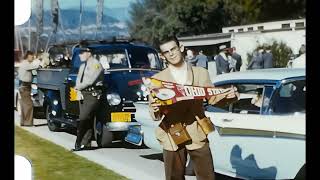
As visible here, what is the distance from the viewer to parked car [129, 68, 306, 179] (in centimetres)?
394

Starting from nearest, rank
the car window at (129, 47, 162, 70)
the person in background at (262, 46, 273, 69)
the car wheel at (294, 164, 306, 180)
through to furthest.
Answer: the car wheel at (294, 164, 306, 180) < the person in background at (262, 46, 273, 69) < the car window at (129, 47, 162, 70)

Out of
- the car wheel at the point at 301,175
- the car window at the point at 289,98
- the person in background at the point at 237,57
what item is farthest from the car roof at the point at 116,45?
the car wheel at the point at 301,175

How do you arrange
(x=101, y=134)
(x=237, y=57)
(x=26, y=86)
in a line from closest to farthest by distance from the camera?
1. (x=237, y=57)
2. (x=26, y=86)
3. (x=101, y=134)

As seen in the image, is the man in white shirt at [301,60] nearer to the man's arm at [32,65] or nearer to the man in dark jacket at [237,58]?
the man in dark jacket at [237,58]

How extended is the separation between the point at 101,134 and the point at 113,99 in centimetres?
28

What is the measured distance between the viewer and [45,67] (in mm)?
4828

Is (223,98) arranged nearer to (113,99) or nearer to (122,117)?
(122,117)

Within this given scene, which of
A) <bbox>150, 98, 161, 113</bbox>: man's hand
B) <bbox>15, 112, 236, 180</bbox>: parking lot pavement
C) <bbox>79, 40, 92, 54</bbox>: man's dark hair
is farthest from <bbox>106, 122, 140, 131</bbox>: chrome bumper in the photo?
<bbox>150, 98, 161, 113</bbox>: man's hand

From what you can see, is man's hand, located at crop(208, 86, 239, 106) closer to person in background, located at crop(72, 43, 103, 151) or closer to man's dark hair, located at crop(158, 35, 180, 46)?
man's dark hair, located at crop(158, 35, 180, 46)

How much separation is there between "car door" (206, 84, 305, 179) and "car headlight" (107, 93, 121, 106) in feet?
2.98

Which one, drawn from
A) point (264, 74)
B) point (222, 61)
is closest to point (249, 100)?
point (264, 74)

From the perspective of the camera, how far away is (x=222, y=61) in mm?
4344
